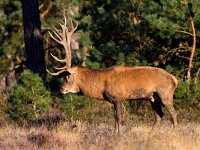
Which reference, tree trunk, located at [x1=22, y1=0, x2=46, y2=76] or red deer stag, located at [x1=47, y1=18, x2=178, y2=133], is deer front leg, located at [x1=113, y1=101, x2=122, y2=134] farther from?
tree trunk, located at [x1=22, y1=0, x2=46, y2=76]

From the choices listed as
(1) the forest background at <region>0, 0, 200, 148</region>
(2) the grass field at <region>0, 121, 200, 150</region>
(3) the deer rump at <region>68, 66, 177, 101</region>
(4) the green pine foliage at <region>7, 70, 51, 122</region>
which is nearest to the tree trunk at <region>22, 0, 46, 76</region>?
(1) the forest background at <region>0, 0, 200, 148</region>

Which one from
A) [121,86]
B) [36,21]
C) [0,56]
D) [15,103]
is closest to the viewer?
[121,86]

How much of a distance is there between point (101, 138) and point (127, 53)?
6.83m

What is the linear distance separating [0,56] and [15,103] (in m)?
13.8

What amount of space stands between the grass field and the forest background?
2908 mm

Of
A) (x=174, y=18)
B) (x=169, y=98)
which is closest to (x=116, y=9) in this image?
(x=174, y=18)

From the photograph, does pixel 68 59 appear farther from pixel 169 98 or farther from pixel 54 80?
pixel 54 80

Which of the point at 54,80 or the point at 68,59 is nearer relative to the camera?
the point at 68,59

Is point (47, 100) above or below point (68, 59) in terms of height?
below

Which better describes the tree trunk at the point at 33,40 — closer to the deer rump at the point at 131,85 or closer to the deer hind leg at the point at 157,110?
the deer rump at the point at 131,85

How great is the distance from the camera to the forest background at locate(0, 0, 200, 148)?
16.3 m

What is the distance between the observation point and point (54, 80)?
60.0 feet

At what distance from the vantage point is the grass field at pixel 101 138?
33.9 ft

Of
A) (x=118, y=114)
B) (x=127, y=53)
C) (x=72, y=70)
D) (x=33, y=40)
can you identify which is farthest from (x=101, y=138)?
(x=33, y=40)
